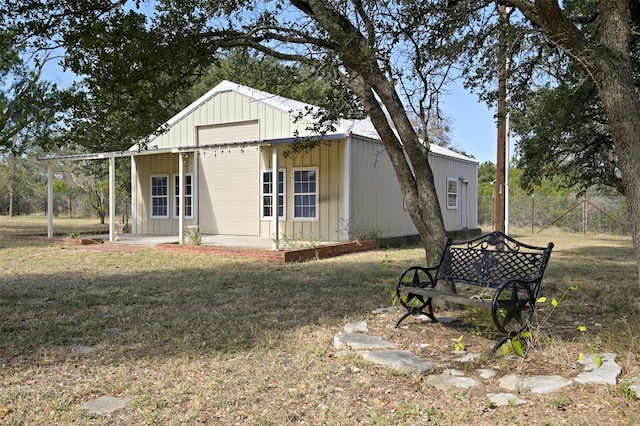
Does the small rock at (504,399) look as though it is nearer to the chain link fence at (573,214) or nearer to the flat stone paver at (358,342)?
the flat stone paver at (358,342)

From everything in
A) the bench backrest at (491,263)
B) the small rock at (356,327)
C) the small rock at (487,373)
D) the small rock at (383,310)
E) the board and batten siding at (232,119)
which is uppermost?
the board and batten siding at (232,119)

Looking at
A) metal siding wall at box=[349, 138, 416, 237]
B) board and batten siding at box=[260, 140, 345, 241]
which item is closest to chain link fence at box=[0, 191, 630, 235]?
metal siding wall at box=[349, 138, 416, 237]

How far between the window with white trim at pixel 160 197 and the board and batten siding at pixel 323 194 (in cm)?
485

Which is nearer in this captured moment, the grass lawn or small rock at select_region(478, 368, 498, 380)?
the grass lawn

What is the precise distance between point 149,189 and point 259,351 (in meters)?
14.2

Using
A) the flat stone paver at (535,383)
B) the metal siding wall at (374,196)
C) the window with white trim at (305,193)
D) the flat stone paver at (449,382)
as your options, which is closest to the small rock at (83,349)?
the flat stone paver at (449,382)

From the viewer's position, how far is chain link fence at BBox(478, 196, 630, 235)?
20.1 metres

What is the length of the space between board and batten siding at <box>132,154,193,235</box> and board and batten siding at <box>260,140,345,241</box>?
13.2 ft

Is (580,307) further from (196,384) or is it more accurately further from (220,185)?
(220,185)

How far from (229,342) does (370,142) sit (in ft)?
32.9

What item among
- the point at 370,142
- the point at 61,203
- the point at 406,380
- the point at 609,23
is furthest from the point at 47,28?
the point at 61,203

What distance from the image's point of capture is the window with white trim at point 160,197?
667 inches

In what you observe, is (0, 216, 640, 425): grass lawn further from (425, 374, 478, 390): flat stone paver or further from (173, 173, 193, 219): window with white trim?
(173, 173, 193, 219): window with white trim

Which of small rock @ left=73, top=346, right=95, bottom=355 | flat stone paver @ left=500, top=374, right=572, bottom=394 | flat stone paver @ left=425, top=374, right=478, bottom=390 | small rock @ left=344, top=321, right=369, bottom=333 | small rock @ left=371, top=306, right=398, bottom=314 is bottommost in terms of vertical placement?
flat stone paver @ left=425, top=374, right=478, bottom=390
